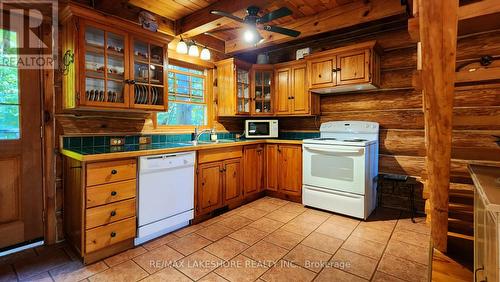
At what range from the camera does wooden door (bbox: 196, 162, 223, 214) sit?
288 cm

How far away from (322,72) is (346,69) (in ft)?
1.07

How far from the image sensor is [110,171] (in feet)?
6.84

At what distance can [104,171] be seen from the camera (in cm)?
205

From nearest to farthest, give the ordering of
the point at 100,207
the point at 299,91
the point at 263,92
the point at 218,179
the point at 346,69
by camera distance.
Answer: the point at 100,207 → the point at 218,179 → the point at 346,69 → the point at 299,91 → the point at 263,92

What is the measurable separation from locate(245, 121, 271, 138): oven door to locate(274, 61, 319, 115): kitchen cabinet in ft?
0.92

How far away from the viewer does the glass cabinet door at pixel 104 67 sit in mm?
2250

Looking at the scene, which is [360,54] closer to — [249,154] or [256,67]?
[256,67]

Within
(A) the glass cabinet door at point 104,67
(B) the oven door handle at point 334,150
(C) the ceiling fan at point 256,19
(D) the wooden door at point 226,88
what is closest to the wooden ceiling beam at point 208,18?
(C) the ceiling fan at point 256,19

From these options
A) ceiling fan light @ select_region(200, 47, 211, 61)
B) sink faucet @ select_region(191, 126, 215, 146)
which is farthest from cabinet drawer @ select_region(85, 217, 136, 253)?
ceiling fan light @ select_region(200, 47, 211, 61)

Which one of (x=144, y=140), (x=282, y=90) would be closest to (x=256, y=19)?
(x=282, y=90)

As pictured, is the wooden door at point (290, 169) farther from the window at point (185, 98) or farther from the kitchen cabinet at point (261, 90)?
the window at point (185, 98)

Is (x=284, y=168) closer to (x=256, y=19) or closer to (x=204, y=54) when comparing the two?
(x=204, y=54)

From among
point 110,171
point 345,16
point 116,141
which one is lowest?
point 110,171

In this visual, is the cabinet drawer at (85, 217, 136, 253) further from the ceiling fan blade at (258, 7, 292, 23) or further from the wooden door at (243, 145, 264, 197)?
the ceiling fan blade at (258, 7, 292, 23)
